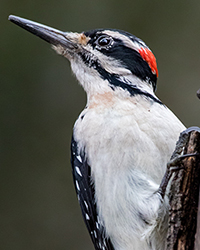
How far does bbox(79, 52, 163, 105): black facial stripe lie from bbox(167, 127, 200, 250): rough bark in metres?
0.72

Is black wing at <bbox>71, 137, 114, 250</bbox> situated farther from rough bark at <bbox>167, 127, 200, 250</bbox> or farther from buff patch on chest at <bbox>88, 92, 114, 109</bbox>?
rough bark at <bbox>167, 127, 200, 250</bbox>

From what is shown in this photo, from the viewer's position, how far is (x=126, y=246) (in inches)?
98.9

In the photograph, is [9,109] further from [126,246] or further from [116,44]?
[126,246]

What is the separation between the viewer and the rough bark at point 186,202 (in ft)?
6.42

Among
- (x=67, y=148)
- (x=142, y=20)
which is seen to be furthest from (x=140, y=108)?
(x=142, y=20)

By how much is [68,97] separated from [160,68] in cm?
120

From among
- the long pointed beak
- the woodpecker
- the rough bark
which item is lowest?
the rough bark

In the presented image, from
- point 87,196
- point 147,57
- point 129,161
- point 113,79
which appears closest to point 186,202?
point 129,161

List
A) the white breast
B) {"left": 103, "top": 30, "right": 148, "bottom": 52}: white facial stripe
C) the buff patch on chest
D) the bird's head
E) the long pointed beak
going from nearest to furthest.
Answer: the white breast → the buff patch on chest → the bird's head → {"left": 103, "top": 30, "right": 148, "bottom": 52}: white facial stripe → the long pointed beak

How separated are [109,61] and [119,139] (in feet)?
1.95

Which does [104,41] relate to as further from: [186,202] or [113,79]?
[186,202]

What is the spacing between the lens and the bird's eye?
9.36ft

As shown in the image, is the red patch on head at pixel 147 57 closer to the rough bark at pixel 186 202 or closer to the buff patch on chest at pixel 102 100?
the buff patch on chest at pixel 102 100

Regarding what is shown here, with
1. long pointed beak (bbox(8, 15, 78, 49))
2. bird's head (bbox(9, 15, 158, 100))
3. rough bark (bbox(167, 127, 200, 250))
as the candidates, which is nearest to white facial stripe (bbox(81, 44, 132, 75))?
bird's head (bbox(9, 15, 158, 100))
